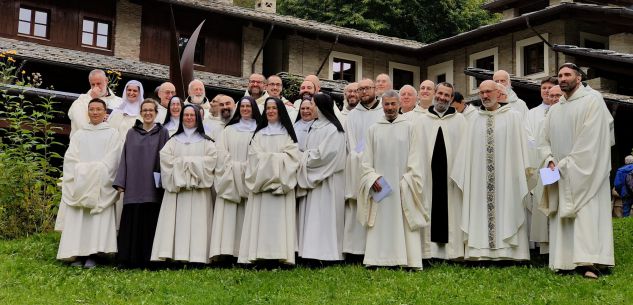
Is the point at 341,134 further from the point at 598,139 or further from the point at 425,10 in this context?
the point at 425,10

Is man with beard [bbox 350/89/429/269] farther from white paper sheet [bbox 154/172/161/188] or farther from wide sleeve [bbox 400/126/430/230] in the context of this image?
white paper sheet [bbox 154/172/161/188]

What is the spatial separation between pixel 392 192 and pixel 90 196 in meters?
3.82

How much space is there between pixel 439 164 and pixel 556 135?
1.51 metres

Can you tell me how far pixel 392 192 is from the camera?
936 cm

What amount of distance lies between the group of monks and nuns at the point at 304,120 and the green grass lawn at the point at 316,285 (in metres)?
1.74

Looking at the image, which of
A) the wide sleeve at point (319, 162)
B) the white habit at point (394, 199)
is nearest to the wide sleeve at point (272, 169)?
the wide sleeve at point (319, 162)

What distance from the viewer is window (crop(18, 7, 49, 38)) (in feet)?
77.2

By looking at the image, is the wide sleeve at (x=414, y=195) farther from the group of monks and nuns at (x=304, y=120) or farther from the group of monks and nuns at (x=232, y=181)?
the group of monks and nuns at (x=232, y=181)

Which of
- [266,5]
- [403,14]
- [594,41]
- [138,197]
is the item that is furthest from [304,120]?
[403,14]

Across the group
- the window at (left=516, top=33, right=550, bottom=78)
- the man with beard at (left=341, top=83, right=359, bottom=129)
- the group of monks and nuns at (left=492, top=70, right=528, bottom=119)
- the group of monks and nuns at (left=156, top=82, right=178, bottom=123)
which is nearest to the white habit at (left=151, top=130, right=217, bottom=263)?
the group of monks and nuns at (left=156, top=82, right=178, bottom=123)

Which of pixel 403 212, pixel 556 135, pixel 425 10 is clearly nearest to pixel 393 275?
pixel 403 212

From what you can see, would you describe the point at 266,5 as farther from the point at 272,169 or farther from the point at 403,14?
the point at 272,169

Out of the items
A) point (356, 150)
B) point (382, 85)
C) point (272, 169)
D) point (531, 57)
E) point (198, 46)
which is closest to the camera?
point (272, 169)

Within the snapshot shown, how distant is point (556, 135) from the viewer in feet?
29.1
